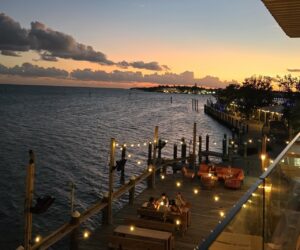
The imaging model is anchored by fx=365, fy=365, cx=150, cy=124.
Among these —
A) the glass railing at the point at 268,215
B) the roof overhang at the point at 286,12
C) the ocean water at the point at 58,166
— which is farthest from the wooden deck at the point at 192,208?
the glass railing at the point at 268,215

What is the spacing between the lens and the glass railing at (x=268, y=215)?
2398 millimetres

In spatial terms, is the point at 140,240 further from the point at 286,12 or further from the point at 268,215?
the point at 268,215

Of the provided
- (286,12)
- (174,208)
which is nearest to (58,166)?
(174,208)

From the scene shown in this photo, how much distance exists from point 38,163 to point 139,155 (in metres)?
11.6

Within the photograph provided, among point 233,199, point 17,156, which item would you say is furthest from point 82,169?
point 233,199

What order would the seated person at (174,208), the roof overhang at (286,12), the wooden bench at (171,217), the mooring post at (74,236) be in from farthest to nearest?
the seated person at (174,208), the wooden bench at (171,217), the mooring post at (74,236), the roof overhang at (286,12)

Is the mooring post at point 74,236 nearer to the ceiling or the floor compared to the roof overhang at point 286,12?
nearer to the floor

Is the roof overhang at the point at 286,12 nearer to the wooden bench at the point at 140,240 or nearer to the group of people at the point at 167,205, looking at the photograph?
the wooden bench at the point at 140,240

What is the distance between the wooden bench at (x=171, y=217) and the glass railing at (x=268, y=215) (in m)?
8.85

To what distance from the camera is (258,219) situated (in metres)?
2.99

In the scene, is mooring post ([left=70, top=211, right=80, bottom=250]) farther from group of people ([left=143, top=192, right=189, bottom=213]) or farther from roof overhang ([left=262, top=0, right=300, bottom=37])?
roof overhang ([left=262, top=0, right=300, bottom=37])

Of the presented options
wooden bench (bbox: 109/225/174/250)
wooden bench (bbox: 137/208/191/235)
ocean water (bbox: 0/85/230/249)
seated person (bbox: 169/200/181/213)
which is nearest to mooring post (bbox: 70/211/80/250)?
wooden bench (bbox: 109/225/174/250)

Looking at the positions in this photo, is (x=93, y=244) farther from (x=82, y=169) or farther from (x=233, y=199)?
(x=82, y=169)

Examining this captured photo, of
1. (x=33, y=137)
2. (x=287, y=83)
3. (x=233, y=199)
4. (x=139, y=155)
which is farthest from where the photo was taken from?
(x=287, y=83)
